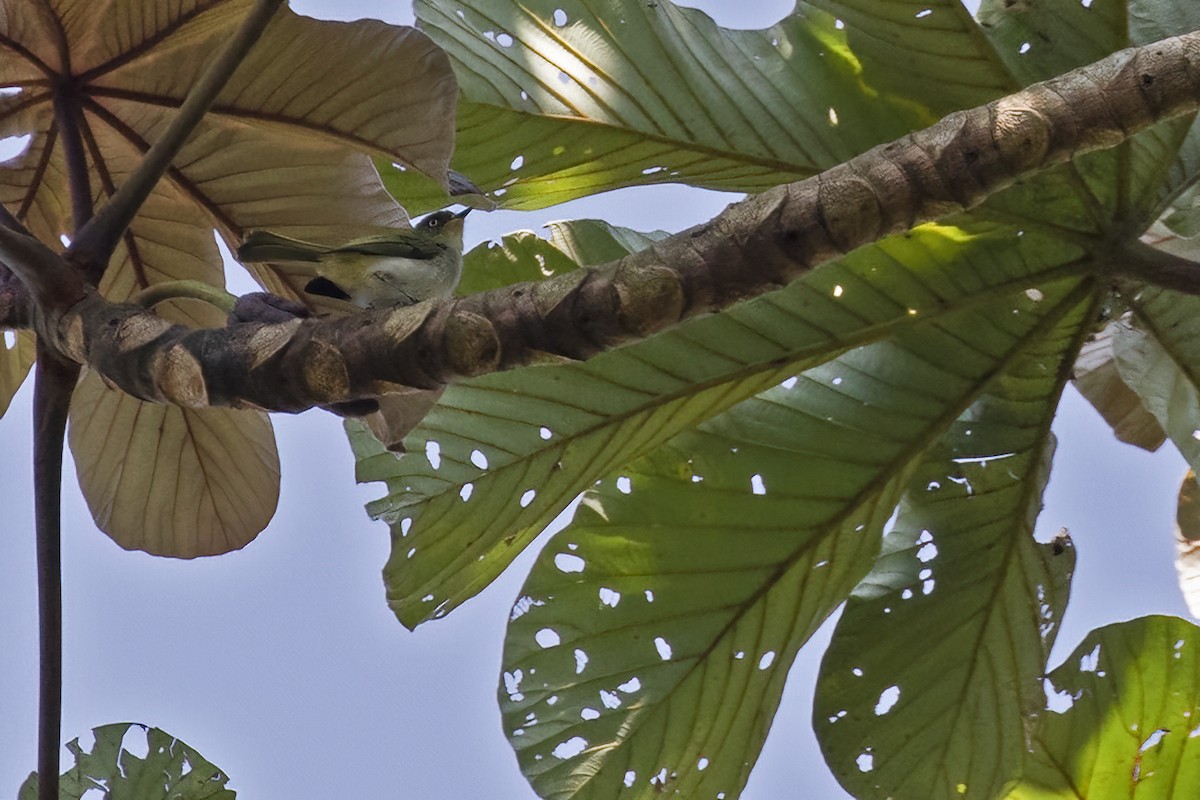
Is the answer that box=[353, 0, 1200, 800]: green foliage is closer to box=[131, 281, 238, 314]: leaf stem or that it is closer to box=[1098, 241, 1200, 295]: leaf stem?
box=[1098, 241, 1200, 295]: leaf stem

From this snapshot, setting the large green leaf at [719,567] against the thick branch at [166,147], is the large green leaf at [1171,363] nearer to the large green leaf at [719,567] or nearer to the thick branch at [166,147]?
the large green leaf at [719,567]

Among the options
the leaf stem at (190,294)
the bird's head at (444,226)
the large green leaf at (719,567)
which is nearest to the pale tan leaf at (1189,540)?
the large green leaf at (719,567)

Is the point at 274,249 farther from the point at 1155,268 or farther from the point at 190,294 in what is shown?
the point at 1155,268

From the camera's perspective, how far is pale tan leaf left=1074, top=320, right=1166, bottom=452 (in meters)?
3.15

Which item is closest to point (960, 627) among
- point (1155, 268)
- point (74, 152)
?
point (1155, 268)

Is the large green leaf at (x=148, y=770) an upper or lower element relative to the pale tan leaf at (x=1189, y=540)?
lower

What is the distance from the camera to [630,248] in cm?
226

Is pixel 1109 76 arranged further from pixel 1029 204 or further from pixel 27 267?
pixel 27 267

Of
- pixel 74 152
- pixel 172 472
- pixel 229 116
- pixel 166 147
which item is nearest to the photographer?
pixel 166 147

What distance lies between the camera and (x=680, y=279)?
48.8 inches

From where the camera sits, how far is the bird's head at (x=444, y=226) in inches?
89.4

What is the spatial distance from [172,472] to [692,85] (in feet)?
3.52

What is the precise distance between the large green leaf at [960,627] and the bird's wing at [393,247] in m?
1.01

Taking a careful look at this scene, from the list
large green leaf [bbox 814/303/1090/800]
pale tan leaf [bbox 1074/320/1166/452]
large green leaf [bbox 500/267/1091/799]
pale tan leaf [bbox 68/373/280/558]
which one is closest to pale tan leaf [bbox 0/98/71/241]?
pale tan leaf [bbox 68/373/280/558]
